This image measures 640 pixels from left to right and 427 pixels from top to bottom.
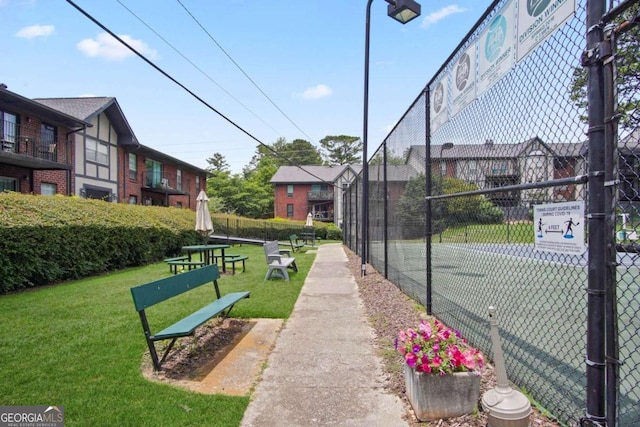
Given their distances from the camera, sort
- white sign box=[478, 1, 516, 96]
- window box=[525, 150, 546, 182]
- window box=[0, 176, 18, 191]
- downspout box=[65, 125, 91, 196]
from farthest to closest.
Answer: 1. downspout box=[65, 125, 91, 196]
2. window box=[0, 176, 18, 191]
3. white sign box=[478, 1, 516, 96]
4. window box=[525, 150, 546, 182]

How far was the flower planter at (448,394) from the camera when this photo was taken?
9.57 ft

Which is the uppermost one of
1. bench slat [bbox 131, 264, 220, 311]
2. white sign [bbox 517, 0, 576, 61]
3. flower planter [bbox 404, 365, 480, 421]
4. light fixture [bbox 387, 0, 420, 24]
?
light fixture [bbox 387, 0, 420, 24]

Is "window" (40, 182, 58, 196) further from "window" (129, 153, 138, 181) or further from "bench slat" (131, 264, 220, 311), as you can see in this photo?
"bench slat" (131, 264, 220, 311)

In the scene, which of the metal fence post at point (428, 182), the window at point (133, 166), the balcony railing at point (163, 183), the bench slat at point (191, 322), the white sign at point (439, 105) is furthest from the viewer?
the balcony railing at point (163, 183)

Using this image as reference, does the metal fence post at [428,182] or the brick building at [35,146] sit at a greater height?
the brick building at [35,146]

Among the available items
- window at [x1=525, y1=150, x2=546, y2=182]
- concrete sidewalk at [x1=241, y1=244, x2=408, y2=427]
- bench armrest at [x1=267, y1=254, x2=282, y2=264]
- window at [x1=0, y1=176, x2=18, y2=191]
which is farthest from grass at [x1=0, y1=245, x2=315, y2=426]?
window at [x1=0, y1=176, x2=18, y2=191]

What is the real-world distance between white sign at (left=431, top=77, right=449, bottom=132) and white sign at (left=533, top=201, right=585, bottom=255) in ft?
7.60

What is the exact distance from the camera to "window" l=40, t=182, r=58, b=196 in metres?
20.4

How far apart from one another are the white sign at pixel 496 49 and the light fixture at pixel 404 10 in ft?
13.5

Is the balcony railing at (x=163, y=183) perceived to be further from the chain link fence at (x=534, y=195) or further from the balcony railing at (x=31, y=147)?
the chain link fence at (x=534, y=195)

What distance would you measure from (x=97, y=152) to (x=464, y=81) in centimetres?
2517

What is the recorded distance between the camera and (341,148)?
79.8m

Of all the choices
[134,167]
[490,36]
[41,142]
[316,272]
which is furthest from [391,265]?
[134,167]

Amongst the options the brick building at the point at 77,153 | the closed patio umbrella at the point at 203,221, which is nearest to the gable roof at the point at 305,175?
the brick building at the point at 77,153
